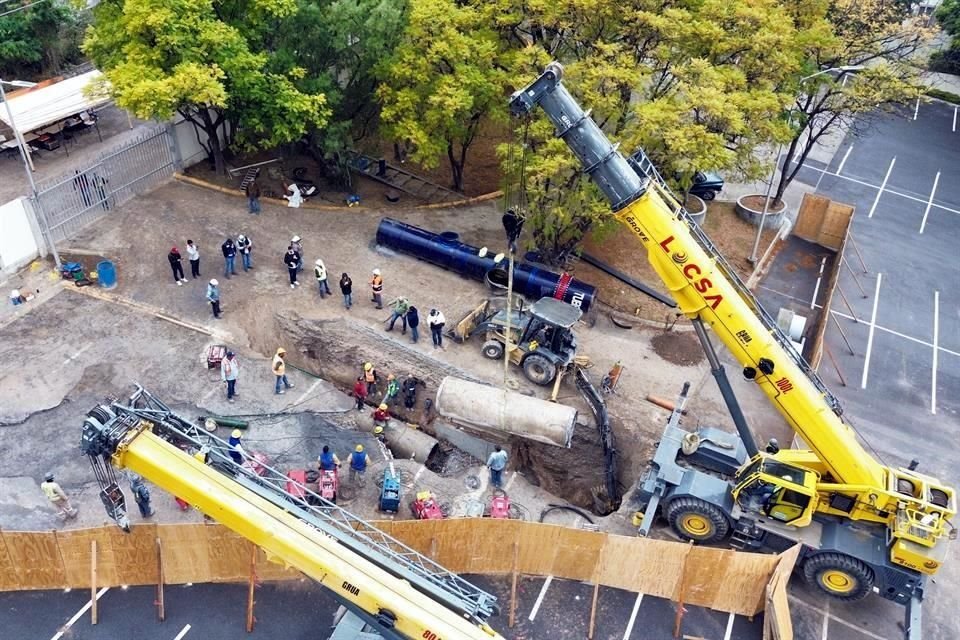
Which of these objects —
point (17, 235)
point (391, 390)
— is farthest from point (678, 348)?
point (17, 235)

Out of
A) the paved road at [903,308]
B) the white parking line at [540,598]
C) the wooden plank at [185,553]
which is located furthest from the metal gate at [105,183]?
the paved road at [903,308]

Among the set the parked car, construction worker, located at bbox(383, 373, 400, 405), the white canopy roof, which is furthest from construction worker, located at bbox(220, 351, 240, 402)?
the parked car

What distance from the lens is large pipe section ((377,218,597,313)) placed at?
1044 inches

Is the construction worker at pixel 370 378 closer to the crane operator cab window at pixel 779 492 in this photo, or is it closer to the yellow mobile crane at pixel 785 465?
the yellow mobile crane at pixel 785 465

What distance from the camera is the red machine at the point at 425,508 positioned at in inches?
782

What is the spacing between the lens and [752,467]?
63.3ft

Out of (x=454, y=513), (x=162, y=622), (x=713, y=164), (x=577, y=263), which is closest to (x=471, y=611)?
(x=454, y=513)

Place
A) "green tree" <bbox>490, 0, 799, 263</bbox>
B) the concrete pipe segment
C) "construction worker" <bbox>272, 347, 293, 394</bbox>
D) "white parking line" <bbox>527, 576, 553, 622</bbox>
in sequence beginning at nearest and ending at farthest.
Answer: "white parking line" <bbox>527, 576, 553, 622</bbox> < the concrete pipe segment < "construction worker" <bbox>272, 347, 293, 394</bbox> < "green tree" <bbox>490, 0, 799, 263</bbox>

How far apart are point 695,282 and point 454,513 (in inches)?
345

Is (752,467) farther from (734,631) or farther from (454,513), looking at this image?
(454,513)

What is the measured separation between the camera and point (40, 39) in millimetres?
38719

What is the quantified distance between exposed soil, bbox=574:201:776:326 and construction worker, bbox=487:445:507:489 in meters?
9.84

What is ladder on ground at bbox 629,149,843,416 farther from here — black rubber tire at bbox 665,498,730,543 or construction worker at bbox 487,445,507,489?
construction worker at bbox 487,445,507,489

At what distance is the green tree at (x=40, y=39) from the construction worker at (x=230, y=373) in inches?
996
